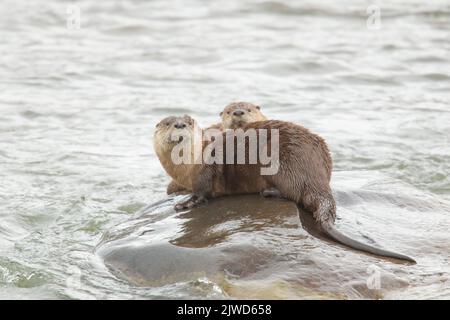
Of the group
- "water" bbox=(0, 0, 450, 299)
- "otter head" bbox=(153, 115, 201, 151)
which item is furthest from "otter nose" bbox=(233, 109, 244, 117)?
"water" bbox=(0, 0, 450, 299)

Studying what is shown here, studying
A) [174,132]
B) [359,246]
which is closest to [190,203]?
[174,132]

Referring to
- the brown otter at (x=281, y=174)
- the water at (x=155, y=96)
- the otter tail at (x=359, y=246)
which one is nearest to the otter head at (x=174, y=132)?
the brown otter at (x=281, y=174)

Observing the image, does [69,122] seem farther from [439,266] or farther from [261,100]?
[439,266]

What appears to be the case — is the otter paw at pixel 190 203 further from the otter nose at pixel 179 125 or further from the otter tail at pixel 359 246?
the otter tail at pixel 359 246

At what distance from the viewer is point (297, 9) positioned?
45.3ft

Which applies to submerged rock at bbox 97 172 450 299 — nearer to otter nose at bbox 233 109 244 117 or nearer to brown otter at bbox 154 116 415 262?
brown otter at bbox 154 116 415 262

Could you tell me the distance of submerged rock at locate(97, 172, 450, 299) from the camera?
157 inches

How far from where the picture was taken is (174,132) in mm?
4859

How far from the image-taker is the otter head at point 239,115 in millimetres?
5453

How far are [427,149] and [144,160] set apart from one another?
2510 mm

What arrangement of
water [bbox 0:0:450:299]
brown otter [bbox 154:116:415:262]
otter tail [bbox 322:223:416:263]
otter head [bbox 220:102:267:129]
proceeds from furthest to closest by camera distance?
water [bbox 0:0:450:299] < otter head [bbox 220:102:267:129] < brown otter [bbox 154:116:415:262] < otter tail [bbox 322:223:416:263]

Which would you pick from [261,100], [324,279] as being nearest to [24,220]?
[324,279]

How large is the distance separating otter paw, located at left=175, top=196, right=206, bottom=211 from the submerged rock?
0.05 m

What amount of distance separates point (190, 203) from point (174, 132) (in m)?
0.42
